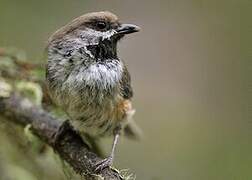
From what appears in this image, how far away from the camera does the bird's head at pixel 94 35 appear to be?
417 centimetres

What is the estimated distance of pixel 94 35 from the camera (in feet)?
13.8

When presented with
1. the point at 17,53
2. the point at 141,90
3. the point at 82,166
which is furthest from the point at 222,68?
the point at 82,166

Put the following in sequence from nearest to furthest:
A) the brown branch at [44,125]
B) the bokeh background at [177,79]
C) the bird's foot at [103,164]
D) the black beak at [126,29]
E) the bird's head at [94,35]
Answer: the bird's foot at [103,164] → the brown branch at [44,125] → the bird's head at [94,35] → the black beak at [126,29] → the bokeh background at [177,79]

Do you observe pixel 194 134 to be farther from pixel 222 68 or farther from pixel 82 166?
pixel 82 166

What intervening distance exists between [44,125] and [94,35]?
0.74m

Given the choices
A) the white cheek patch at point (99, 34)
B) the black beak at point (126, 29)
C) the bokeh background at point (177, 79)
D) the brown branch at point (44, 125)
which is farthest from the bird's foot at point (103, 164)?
the black beak at point (126, 29)

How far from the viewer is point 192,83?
24.8 feet

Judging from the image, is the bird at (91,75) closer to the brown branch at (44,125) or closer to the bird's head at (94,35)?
the bird's head at (94,35)

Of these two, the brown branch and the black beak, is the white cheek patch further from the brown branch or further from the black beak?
the brown branch

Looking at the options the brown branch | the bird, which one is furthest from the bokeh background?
the bird

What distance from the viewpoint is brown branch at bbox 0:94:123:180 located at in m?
4.05

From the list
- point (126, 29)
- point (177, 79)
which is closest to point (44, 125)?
point (126, 29)

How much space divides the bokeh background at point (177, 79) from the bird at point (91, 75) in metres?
0.49

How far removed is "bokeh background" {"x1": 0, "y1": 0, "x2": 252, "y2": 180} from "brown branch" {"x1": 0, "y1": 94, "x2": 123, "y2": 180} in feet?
0.72
